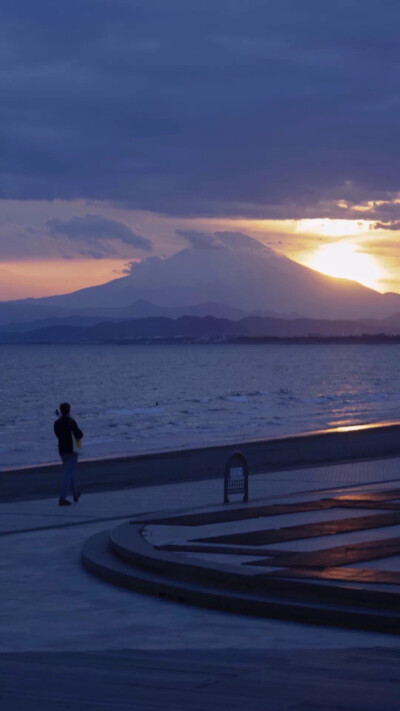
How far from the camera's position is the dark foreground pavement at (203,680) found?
21.6 ft

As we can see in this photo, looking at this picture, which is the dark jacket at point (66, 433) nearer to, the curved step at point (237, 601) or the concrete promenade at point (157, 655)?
the concrete promenade at point (157, 655)

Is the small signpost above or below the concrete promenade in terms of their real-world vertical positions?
above

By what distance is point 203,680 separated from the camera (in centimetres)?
720

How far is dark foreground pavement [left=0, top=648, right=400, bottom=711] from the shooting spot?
→ 6.57 meters

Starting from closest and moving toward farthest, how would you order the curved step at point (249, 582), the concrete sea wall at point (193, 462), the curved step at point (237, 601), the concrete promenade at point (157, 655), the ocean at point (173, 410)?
the concrete promenade at point (157, 655)
the curved step at point (237, 601)
the curved step at point (249, 582)
the concrete sea wall at point (193, 462)
the ocean at point (173, 410)

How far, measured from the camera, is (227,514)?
15.3 meters

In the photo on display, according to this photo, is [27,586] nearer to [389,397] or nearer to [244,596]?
[244,596]

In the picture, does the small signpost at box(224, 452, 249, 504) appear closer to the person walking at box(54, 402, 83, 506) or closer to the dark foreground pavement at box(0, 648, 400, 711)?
the person walking at box(54, 402, 83, 506)

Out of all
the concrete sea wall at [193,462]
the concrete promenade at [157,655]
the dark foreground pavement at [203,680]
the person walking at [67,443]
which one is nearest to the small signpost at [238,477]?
the person walking at [67,443]

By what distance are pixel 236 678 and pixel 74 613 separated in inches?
112

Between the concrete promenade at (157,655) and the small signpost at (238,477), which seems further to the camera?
the small signpost at (238,477)

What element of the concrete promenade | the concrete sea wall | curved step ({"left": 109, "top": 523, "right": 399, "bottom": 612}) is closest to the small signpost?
the concrete promenade

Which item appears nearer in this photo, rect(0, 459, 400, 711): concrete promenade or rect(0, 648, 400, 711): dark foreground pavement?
rect(0, 648, 400, 711): dark foreground pavement

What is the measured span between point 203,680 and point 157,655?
2.97ft
